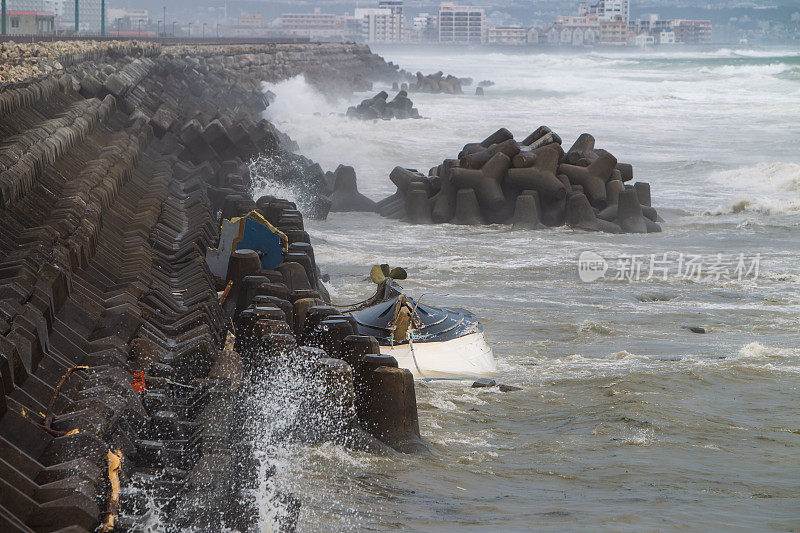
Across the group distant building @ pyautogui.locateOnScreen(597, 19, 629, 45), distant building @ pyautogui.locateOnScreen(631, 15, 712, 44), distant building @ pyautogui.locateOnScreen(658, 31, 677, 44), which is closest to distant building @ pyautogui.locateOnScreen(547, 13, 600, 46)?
distant building @ pyautogui.locateOnScreen(597, 19, 629, 45)

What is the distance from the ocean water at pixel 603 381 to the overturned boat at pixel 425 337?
0.60 ft

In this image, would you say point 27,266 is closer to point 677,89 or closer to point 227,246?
point 227,246

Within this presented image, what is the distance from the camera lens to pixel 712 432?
7910 millimetres

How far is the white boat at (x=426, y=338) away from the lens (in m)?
8.78

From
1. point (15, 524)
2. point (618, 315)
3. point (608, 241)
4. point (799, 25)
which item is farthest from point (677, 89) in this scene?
point (799, 25)

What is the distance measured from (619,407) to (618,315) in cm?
376

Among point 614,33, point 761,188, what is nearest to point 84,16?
point 761,188

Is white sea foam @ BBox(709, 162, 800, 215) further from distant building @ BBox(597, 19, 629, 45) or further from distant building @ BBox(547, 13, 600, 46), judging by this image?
distant building @ BBox(547, 13, 600, 46)

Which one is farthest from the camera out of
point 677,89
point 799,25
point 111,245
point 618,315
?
point 799,25

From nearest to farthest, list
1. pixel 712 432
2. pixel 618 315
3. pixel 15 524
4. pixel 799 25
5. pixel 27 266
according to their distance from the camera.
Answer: pixel 15 524, pixel 27 266, pixel 712 432, pixel 618 315, pixel 799 25

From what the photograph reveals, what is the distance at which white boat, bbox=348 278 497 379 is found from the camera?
8.78 meters

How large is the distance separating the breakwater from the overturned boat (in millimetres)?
721

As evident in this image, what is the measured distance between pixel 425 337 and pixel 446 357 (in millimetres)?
244

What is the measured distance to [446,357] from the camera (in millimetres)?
9016
